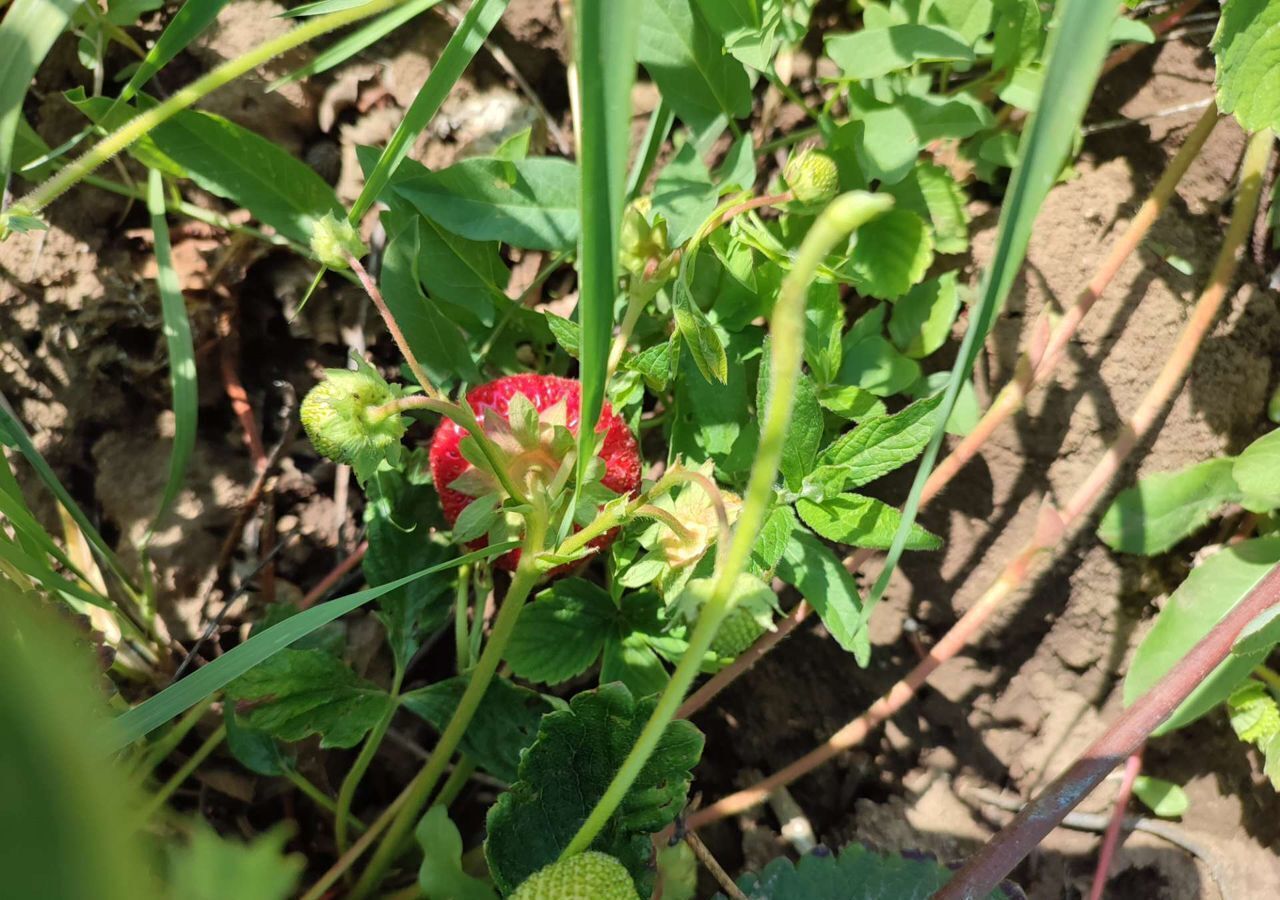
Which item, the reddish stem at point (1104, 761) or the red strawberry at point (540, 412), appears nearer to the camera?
the reddish stem at point (1104, 761)

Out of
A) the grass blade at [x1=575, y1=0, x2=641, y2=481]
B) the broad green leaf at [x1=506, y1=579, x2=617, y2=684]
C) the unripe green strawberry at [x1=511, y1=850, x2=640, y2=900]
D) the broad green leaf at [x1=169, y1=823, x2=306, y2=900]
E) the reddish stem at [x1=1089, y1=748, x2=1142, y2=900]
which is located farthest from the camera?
the reddish stem at [x1=1089, y1=748, x2=1142, y2=900]

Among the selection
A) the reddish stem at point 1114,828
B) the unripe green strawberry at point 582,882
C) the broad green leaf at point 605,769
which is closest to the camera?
the unripe green strawberry at point 582,882

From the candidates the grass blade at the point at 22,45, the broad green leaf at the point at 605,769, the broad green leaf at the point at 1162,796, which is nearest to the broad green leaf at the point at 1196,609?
Answer: the broad green leaf at the point at 1162,796

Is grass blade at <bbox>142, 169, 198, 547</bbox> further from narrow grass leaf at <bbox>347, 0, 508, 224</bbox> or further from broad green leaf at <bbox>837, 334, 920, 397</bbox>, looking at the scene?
broad green leaf at <bbox>837, 334, 920, 397</bbox>

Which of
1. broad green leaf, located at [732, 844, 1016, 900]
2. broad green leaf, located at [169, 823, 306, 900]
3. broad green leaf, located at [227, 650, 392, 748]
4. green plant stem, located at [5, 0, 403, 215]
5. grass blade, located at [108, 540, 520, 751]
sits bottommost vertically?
broad green leaf, located at [732, 844, 1016, 900]

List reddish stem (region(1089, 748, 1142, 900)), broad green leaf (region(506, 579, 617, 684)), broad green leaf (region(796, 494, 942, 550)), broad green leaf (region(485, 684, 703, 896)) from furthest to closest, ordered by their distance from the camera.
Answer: reddish stem (region(1089, 748, 1142, 900)) < broad green leaf (region(506, 579, 617, 684)) < broad green leaf (region(796, 494, 942, 550)) < broad green leaf (region(485, 684, 703, 896))

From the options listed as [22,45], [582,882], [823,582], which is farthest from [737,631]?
[22,45]

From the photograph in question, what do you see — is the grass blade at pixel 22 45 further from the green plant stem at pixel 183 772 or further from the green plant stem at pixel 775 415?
the green plant stem at pixel 775 415

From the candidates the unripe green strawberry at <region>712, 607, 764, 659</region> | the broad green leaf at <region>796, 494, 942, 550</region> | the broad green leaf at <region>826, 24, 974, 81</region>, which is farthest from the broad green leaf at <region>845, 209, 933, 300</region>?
the unripe green strawberry at <region>712, 607, 764, 659</region>
